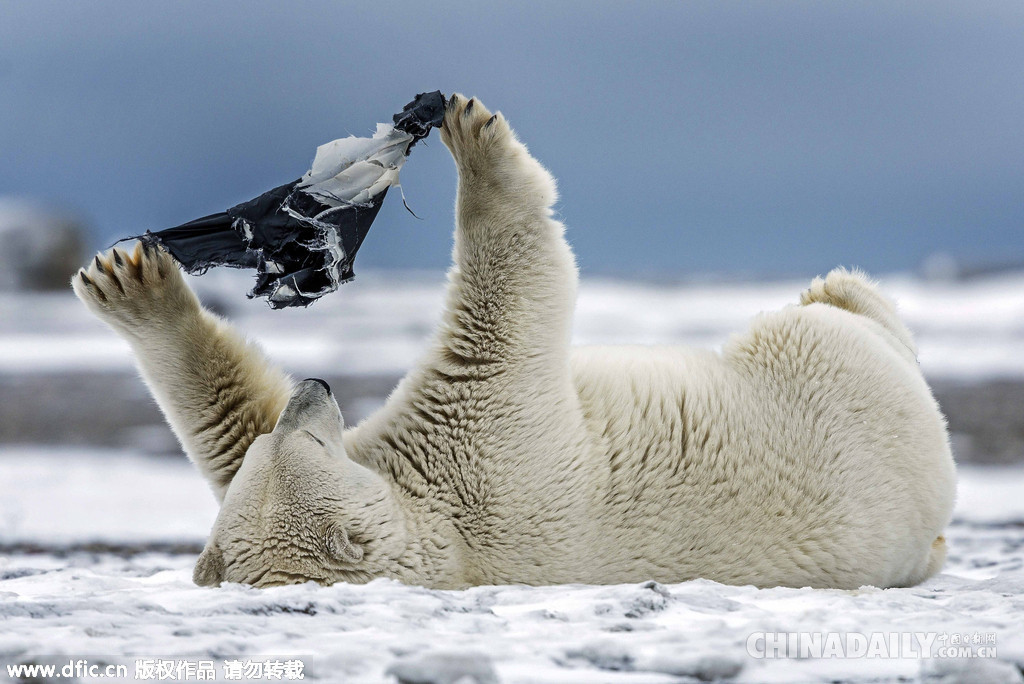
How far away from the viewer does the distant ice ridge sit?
1727cm

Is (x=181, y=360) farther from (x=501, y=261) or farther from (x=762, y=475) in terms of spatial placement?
(x=762, y=475)

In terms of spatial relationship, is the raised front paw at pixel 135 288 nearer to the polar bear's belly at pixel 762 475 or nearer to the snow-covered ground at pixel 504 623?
the snow-covered ground at pixel 504 623

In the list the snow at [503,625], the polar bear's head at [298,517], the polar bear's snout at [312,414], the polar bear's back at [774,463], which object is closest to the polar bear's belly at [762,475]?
the polar bear's back at [774,463]

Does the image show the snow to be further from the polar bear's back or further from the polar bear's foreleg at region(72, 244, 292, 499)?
the polar bear's foreleg at region(72, 244, 292, 499)

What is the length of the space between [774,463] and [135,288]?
2707mm

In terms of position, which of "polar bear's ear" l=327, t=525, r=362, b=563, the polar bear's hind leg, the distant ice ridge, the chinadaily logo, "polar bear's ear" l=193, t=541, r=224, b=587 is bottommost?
the chinadaily logo

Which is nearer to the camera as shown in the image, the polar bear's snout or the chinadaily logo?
the chinadaily logo

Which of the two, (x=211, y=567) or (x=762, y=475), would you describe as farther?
(x=762, y=475)

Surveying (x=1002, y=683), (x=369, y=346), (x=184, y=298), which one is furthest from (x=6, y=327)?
(x=1002, y=683)

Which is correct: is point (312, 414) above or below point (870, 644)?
above

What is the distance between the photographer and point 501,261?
3705 mm

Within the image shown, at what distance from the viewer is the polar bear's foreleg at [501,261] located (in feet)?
12.0

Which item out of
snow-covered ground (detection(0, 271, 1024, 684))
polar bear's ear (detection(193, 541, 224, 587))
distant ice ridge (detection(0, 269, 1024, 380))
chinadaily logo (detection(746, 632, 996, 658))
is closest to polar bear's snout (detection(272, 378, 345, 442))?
polar bear's ear (detection(193, 541, 224, 587))

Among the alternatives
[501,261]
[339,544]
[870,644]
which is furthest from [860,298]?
[339,544]
